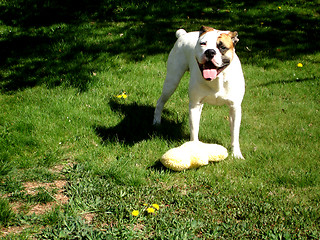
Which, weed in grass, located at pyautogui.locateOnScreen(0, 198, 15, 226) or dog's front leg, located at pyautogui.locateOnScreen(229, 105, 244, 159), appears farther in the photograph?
dog's front leg, located at pyautogui.locateOnScreen(229, 105, 244, 159)

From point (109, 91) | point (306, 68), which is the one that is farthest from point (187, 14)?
point (109, 91)

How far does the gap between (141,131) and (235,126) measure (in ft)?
4.39

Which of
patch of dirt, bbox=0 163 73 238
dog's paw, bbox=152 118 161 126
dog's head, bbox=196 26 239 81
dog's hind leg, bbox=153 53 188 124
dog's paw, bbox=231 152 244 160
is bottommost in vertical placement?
patch of dirt, bbox=0 163 73 238

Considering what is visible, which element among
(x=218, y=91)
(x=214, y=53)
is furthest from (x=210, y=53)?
(x=218, y=91)

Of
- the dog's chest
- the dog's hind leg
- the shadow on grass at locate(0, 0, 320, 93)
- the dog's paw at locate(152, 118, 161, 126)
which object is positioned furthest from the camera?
the shadow on grass at locate(0, 0, 320, 93)

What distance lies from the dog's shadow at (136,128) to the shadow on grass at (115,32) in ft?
3.55

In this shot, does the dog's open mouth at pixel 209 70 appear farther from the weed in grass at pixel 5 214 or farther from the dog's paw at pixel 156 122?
the weed in grass at pixel 5 214

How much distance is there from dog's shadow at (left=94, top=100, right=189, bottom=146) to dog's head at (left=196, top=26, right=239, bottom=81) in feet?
4.65

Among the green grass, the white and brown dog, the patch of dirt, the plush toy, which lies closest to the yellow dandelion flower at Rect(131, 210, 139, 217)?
the green grass

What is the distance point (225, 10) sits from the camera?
905 cm

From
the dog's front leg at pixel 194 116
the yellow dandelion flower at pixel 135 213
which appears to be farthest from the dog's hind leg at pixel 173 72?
the yellow dandelion flower at pixel 135 213

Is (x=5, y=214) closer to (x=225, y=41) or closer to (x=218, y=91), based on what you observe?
(x=218, y=91)

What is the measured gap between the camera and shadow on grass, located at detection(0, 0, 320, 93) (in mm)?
6215

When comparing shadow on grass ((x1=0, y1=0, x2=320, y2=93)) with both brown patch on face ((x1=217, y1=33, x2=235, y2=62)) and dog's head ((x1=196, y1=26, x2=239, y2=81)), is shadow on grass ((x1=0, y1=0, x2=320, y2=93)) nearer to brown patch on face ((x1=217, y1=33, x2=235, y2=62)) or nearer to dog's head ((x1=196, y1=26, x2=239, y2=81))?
dog's head ((x1=196, y1=26, x2=239, y2=81))
